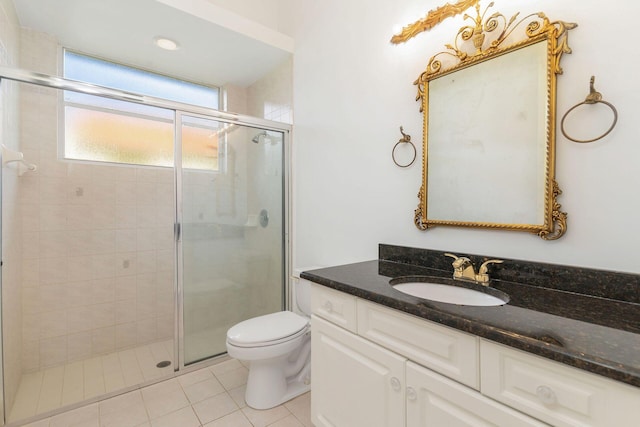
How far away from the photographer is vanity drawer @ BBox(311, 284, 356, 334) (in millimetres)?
1208

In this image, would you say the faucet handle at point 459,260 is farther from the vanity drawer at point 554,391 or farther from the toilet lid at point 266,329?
the toilet lid at point 266,329

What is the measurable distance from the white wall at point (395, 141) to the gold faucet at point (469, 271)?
100 millimetres

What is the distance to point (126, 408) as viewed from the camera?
5.76 ft

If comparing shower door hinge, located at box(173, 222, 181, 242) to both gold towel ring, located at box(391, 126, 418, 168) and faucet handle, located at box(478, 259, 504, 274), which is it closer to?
gold towel ring, located at box(391, 126, 418, 168)

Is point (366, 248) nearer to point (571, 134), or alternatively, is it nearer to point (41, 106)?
point (571, 134)

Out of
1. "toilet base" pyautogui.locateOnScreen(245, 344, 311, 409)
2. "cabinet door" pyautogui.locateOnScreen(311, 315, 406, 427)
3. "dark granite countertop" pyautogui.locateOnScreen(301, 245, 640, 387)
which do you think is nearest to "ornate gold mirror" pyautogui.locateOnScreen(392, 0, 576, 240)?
"dark granite countertop" pyautogui.locateOnScreen(301, 245, 640, 387)

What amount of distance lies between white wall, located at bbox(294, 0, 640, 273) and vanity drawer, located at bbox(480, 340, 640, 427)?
0.60 m

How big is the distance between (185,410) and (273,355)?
2.04 ft

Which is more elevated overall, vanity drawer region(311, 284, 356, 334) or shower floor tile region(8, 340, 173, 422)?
vanity drawer region(311, 284, 356, 334)

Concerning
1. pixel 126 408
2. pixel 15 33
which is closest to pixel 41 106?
pixel 15 33

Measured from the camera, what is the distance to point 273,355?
168 centimetres

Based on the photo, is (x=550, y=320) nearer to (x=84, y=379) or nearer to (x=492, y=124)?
(x=492, y=124)

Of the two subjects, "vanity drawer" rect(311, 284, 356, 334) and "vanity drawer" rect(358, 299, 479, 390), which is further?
"vanity drawer" rect(311, 284, 356, 334)

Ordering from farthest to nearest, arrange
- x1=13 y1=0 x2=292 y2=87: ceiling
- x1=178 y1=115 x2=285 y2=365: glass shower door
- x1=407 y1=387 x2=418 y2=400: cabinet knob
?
1. x1=178 y1=115 x2=285 y2=365: glass shower door
2. x1=13 y1=0 x2=292 y2=87: ceiling
3. x1=407 y1=387 x2=418 y2=400: cabinet knob
